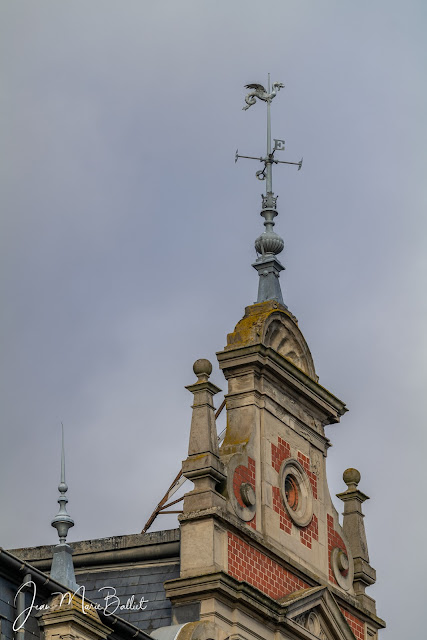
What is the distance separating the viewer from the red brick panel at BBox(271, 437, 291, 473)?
4238cm

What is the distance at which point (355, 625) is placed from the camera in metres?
44.3

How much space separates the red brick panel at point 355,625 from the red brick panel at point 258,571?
2.49m

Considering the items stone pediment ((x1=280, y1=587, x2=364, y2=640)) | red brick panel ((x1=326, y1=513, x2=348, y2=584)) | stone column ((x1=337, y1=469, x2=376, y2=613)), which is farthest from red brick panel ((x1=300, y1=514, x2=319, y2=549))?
stone column ((x1=337, y1=469, x2=376, y2=613))

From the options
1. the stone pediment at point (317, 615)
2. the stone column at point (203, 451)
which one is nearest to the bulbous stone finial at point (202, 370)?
the stone column at point (203, 451)

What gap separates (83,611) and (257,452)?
32.6 ft

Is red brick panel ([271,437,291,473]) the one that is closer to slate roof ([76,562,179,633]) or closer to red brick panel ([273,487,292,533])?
red brick panel ([273,487,292,533])

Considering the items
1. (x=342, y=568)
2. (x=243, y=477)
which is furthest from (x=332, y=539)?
(x=243, y=477)

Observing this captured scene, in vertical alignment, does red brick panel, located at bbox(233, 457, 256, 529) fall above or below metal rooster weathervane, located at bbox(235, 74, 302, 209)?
below

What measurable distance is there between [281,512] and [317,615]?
230cm

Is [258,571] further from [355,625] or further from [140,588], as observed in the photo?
[355,625]

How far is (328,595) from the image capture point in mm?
42594

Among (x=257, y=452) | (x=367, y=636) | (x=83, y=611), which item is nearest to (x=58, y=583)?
(x=83, y=611)

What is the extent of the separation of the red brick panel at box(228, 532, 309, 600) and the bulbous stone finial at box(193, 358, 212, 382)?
10.4ft

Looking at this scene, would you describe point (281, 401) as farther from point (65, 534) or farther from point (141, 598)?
point (65, 534)
